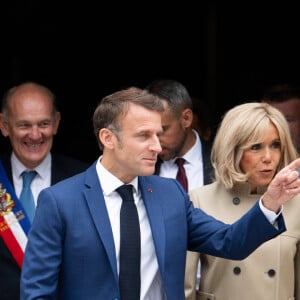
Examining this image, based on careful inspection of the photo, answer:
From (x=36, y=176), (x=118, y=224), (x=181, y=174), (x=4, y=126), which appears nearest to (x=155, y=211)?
(x=118, y=224)

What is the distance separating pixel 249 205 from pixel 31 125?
4.19 ft

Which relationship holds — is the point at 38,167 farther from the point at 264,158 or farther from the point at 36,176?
the point at 264,158

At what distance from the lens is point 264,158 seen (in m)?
3.43

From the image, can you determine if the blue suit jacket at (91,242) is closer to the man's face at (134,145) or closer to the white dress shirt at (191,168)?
the man's face at (134,145)

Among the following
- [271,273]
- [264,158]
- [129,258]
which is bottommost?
[271,273]

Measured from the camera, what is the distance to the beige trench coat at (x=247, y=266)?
339 cm

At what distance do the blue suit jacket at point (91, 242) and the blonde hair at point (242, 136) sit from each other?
359 millimetres

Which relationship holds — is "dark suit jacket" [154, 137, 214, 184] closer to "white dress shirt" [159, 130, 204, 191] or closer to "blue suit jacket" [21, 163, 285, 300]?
"white dress shirt" [159, 130, 204, 191]

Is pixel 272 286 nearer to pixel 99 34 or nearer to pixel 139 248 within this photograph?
pixel 139 248

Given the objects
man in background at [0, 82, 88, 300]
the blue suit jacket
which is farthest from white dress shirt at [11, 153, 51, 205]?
the blue suit jacket

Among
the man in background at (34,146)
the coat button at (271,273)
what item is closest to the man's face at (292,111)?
the man in background at (34,146)

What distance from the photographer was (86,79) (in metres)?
6.36

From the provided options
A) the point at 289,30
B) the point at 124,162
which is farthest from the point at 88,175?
the point at 289,30

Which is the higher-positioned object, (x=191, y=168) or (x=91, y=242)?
(x=191, y=168)
